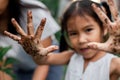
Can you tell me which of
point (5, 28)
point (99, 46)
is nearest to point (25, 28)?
point (5, 28)

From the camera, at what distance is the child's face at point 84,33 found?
306 centimetres

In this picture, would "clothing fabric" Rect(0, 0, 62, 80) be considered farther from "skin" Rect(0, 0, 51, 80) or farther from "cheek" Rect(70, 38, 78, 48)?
"cheek" Rect(70, 38, 78, 48)

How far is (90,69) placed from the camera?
3.12m

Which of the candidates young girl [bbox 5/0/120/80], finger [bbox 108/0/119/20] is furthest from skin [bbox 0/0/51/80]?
finger [bbox 108/0/119/20]

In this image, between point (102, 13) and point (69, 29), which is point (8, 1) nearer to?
Result: point (69, 29)

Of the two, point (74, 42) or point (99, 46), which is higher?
point (99, 46)

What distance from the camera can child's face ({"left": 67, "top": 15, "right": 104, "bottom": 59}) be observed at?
10.0 feet

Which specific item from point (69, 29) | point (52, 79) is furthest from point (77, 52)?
Answer: point (52, 79)

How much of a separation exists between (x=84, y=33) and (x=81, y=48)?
9 centimetres

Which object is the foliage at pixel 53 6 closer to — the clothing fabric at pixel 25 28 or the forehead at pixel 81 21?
the clothing fabric at pixel 25 28

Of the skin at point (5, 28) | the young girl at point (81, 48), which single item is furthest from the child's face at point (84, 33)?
the skin at point (5, 28)

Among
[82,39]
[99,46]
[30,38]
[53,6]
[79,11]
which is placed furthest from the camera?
[53,6]

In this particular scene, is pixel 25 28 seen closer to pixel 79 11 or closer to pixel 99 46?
pixel 79 11

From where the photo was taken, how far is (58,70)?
13.6 feet
